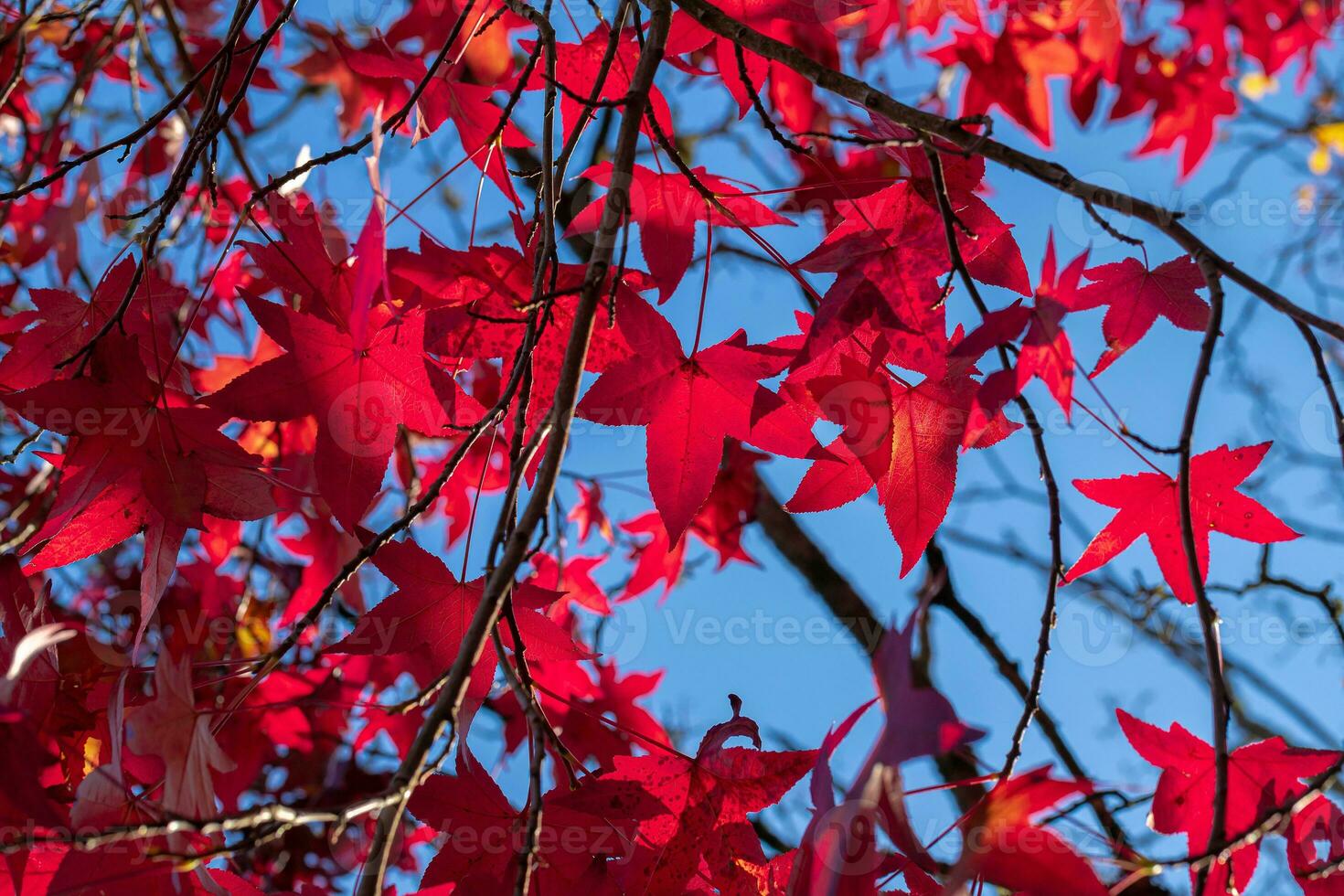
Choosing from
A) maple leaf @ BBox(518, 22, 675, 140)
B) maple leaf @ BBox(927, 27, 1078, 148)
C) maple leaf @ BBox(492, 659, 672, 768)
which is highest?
maple leaf @ BBox(927, 27, 1078, 148)

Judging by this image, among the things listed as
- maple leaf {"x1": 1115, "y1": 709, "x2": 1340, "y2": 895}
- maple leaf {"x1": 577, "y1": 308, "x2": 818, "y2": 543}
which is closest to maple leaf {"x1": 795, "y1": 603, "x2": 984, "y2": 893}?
maple leaf {"x1": 577, "y1": 308, "x2": 818, "y2": 543}

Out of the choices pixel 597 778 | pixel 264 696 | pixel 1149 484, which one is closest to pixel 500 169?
pixel 597 778

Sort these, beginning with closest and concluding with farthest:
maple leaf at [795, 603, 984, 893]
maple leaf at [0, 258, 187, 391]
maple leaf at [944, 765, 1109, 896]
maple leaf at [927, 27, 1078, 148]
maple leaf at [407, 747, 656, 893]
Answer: maple leaf at [795, 603, 984, 893] < maple leaf at [944, 765, 1109, 896] < maple leaf at [407, 747, 656, 893] < maple leaf at [0, 258, 187, 391] < maple leaf at [927, 27, 1078, 148]

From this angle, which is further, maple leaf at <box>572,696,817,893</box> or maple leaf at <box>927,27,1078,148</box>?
maple leaf at <box>927,27,1078,148</box>

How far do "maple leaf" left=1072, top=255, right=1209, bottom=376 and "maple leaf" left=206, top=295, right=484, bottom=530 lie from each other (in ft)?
2.13

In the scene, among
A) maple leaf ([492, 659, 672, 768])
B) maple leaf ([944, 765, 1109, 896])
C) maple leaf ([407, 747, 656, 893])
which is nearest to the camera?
maple leaf ([944, 765, 1109, 896])

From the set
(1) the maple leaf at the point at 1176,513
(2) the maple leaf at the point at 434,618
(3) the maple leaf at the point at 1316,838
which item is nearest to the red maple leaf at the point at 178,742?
(2) the maple leaf at the point at 434,618

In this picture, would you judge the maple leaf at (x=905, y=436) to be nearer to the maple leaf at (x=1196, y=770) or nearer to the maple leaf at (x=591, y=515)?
the maple leaf at (x=1196, y=770)

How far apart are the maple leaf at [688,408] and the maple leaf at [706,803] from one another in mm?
201

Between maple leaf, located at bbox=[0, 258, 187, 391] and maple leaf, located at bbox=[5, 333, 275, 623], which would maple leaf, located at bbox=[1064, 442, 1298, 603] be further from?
maple leaf, located at bbox=[0, 258, 187, 391]

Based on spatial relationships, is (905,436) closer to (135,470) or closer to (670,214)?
(670,214)

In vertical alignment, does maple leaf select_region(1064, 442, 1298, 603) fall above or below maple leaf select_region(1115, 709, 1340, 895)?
above

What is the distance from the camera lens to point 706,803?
878 mm

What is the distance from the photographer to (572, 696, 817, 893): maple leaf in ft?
2.78
